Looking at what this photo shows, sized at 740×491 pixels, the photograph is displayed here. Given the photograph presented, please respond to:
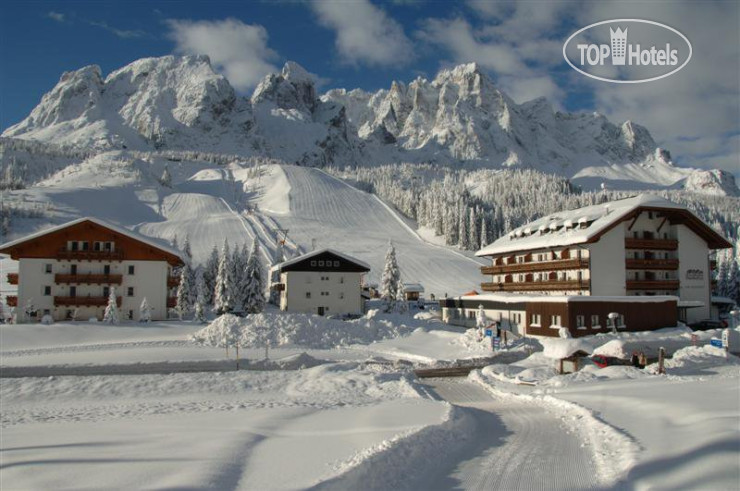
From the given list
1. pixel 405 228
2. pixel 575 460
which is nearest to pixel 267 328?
pixel 575 460

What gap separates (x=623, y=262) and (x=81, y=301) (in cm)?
4949

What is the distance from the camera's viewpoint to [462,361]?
36.1m

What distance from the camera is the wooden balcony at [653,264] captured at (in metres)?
52.5

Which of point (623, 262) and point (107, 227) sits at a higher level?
point (107, 227)

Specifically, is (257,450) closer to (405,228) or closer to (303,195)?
(405,228)

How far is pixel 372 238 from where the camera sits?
140375 millimetres

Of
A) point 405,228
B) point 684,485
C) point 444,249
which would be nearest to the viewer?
point 684,485

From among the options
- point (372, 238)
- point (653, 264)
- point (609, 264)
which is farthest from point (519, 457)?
point (372, 238)

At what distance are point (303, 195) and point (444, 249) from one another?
8010cm

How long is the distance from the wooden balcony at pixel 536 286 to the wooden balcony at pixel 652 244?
617 cm

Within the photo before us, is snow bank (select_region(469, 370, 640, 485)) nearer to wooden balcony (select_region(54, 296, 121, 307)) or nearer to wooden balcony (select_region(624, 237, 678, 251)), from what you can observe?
wooden balcony (select_region(624, 237, 678, 251))

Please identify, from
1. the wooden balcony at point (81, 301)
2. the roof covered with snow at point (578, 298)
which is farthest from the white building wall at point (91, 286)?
the roof covered with snow at point (578, 298)

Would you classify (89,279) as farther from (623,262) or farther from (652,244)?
(652,244)

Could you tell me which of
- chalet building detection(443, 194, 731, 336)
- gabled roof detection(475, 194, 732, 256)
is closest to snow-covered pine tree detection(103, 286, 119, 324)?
chalet building detection(443, 194, 731, 336)
